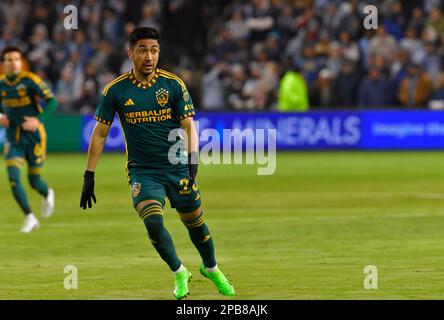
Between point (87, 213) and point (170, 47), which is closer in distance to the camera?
point (87, 213)

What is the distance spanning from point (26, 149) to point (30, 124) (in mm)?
500

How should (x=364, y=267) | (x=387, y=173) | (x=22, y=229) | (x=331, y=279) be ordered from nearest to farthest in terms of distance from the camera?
(x=331, y=279), (x=364, y=267), (x=22, y=229), (x=387, y=173)

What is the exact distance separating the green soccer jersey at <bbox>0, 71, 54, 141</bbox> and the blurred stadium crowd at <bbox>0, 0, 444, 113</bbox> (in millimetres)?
14046

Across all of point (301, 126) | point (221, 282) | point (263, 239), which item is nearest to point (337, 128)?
point (301, 126)

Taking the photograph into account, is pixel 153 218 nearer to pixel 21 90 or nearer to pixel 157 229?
pixel 157 229

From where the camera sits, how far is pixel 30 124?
1653 cm

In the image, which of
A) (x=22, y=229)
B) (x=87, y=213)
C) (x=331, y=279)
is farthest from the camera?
(x=87, y=213)

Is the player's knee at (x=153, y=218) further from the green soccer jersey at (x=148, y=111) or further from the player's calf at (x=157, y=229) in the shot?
the green soccer jersey at (x=148, y=111)

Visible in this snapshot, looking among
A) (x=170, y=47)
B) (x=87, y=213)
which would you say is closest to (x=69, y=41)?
(x=170, y=47)

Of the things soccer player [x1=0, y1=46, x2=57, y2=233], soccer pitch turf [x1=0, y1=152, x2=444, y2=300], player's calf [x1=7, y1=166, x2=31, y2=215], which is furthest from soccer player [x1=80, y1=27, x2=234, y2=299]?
soccer player [x1=0, y1=46, x2=57, y2=233]

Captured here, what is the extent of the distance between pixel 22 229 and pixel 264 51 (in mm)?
17134

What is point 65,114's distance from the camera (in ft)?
102

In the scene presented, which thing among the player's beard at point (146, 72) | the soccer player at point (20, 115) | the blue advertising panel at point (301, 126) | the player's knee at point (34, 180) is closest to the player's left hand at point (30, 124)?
the soccer player at point (20, 115)

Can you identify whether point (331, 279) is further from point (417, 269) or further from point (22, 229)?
point (22, 229)
